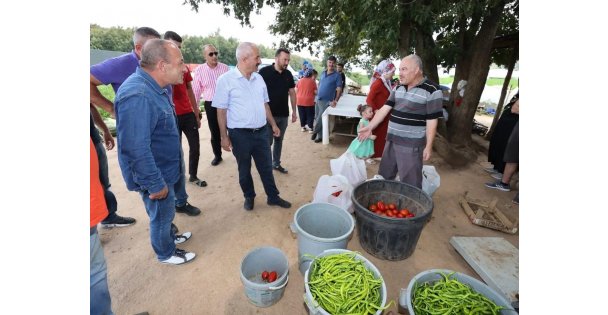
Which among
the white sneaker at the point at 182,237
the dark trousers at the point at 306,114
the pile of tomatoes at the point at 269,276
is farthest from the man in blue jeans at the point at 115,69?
the dark trousers at the point at 306,114

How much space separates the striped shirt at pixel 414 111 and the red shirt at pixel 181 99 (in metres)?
2.67

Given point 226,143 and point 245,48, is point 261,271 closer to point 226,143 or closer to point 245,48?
point 226,143

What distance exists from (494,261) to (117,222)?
4.32 m

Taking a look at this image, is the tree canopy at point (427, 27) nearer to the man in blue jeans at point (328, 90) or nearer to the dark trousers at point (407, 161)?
the man in blue jeans at point (328, 90)

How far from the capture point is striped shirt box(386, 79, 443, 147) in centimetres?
293

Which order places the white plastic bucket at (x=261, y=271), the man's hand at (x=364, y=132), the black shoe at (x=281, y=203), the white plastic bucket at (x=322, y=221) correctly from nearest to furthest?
1. the white plastic bucket at (x=261, y=271)
2. the white plastic bucket at (x=322, y=221)
3. the man's hand at (x=364, y=132)
4. the black shoe at (x=281, y=203)

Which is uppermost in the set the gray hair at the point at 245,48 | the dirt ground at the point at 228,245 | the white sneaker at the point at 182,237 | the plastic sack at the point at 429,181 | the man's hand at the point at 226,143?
the gray hair at the point at 245,48

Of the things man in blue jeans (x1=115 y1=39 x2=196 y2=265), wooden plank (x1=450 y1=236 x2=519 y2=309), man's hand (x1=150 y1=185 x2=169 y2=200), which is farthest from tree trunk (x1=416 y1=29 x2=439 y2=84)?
man's hand (x1=150 y1=185 x2=169 y2=200)

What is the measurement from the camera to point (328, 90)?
703cm

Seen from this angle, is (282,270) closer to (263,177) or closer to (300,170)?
(263,177)

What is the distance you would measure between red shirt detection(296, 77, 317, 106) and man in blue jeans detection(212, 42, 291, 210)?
13.1 ft

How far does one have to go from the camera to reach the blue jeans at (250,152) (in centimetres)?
320

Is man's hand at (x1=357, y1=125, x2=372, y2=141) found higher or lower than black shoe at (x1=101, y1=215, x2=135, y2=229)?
higher

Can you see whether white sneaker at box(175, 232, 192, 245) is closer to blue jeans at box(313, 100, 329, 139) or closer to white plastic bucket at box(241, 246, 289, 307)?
white plastic bucket at box(241, 246, 289, 307)
